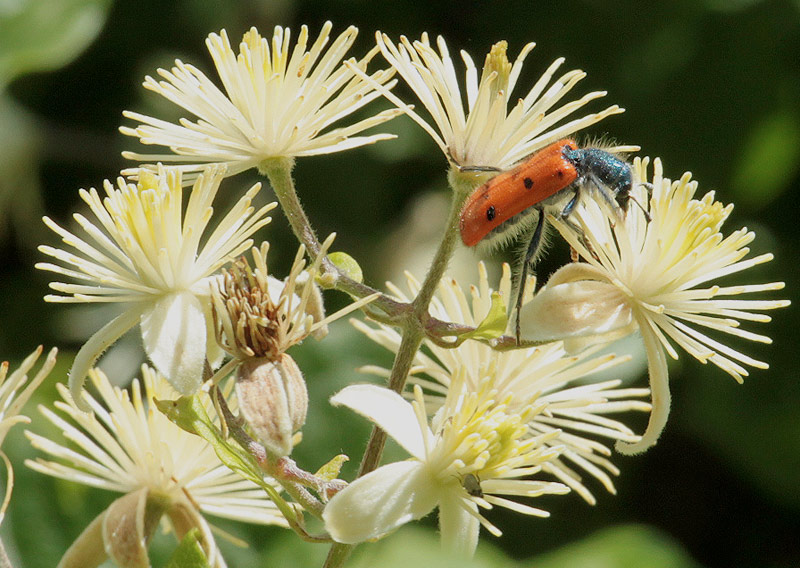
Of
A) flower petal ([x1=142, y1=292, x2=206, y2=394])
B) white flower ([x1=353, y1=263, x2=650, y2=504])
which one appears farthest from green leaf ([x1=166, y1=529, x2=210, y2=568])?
white flower ([x1=353, y1=263, x2=650, y2=504])

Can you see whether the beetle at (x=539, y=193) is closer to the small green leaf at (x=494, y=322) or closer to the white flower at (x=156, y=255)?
the small green leaf at (x=494, y=322)

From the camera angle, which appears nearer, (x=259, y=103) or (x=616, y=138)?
(x=259, y=103)

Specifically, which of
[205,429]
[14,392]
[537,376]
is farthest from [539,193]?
[14,392]

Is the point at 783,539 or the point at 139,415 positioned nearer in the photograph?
the point at 139,415

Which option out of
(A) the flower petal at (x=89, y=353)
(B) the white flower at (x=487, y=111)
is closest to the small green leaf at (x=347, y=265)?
(B) the white flower at (x=487, y=111)

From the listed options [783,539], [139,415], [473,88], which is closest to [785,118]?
[783,539]

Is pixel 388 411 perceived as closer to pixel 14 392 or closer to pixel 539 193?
pixel 539 193

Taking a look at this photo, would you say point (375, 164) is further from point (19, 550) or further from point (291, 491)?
point (291, 491)

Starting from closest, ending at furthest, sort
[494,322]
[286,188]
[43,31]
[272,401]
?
[272,401]
[494,322]
[286,188]
[43,31]
